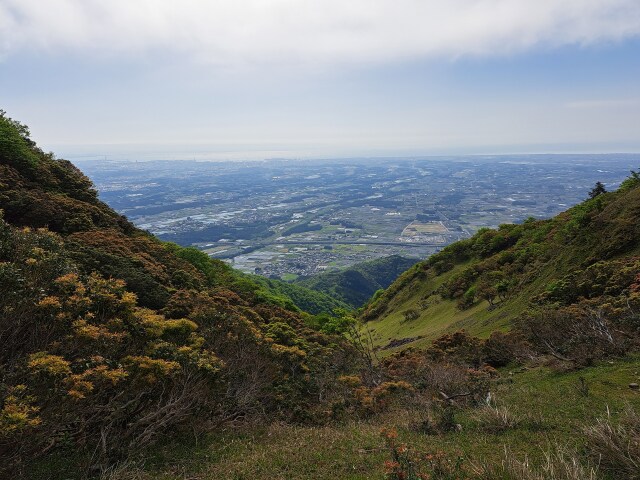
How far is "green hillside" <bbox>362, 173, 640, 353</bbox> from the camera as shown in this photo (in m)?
20.7

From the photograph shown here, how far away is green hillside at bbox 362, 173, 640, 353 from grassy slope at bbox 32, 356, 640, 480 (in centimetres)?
937

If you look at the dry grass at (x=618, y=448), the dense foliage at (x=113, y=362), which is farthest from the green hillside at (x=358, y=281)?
the dry grass at (x=618, y=448)

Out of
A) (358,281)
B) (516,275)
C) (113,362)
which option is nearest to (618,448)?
(113,362)

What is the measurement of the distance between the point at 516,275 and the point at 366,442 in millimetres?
26615

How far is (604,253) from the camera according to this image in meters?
22.2

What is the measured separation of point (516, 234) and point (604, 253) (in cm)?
2103

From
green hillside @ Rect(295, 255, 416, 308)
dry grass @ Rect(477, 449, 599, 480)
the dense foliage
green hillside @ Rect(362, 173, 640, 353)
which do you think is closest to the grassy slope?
dry grass @ Rect(477, 449, 599, 480)

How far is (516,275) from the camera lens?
101ft

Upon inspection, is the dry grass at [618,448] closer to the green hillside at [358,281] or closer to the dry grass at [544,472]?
the dry grass at [544,472]

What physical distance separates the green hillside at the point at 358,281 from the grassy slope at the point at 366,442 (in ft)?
237

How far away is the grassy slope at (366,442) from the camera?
24.3 feet

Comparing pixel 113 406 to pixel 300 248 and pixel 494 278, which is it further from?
pixel 300 248

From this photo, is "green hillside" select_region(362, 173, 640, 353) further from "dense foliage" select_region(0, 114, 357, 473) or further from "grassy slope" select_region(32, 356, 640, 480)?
"dense foliage" select_region(0, 114, 357, 473)

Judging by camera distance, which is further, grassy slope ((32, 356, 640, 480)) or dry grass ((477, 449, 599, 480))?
grassy slope ((32, 356, 640, 480))
